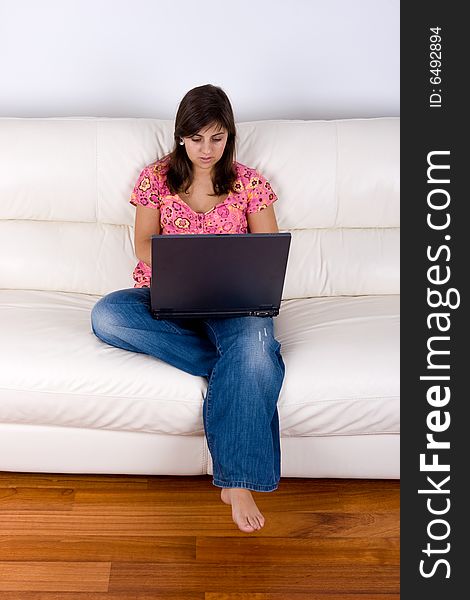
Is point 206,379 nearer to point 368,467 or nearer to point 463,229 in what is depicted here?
point 368,467

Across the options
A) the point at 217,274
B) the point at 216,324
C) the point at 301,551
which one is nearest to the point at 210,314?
the point at 216,324

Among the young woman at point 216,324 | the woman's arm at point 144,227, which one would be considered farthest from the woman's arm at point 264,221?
the woman's arm at point 144,227

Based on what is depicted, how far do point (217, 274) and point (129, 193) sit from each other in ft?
2.06

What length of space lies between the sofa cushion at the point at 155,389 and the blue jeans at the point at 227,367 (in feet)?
0.13

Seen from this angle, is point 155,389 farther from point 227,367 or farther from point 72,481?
point 72,481

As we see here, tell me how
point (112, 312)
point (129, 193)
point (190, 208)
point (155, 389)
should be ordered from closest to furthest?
point (155, 389)
point (112, 312)
point (190, 208)
point (129, 193)

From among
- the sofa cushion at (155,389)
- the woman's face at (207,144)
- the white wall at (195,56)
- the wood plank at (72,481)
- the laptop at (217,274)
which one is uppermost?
the white wall at (195,56)

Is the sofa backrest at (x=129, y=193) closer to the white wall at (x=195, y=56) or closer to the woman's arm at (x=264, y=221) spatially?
the woman's arm at (x=264, y=221)

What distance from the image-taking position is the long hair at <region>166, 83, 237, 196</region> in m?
2.14

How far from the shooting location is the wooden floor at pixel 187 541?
1.77 meters

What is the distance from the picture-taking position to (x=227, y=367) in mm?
1942

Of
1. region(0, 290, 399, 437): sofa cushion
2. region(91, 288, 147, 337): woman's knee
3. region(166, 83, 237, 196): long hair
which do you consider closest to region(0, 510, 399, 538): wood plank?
region(0, 290, 399, 437): sofa cushion

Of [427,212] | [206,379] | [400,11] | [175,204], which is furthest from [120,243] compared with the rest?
[400,11]

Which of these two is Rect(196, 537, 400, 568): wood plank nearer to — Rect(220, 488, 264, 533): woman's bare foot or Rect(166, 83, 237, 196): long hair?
Rect(220, 488, 264, 533): woman's bare foot
